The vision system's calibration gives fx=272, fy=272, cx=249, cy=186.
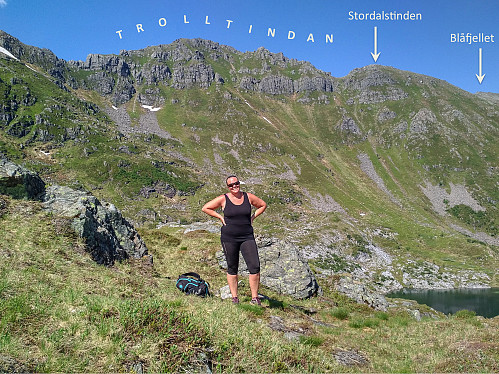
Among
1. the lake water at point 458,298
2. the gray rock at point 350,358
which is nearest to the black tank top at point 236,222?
the gray rock at point 350,358

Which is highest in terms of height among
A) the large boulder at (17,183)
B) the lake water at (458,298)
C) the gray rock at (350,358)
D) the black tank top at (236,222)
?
the large boulder at (17,183)

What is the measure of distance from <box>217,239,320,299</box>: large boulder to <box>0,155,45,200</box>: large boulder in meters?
11.0

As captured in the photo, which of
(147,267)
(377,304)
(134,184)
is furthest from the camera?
(134,184)

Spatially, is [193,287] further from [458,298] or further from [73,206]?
[458,298]

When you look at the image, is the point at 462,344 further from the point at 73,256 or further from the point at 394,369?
the point at 73,256

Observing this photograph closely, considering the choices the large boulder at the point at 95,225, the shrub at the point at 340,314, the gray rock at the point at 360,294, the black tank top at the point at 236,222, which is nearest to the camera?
the black tank top at the point at 236,222

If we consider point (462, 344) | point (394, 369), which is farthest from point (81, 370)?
point (462, 344)

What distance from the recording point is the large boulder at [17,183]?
40.6 ft

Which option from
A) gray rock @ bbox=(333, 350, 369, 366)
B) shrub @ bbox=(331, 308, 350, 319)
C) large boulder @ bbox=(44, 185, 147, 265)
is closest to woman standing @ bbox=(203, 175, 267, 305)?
gray rock @ bbox=(333, 350, 369, 366)

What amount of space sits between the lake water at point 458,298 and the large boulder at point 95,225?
82675mm

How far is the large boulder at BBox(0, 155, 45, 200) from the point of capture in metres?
12.4

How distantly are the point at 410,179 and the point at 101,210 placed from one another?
714 feet

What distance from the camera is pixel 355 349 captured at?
784 centimetres

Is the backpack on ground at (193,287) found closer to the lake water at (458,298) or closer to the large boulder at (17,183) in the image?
the large boulder at (17,183)
